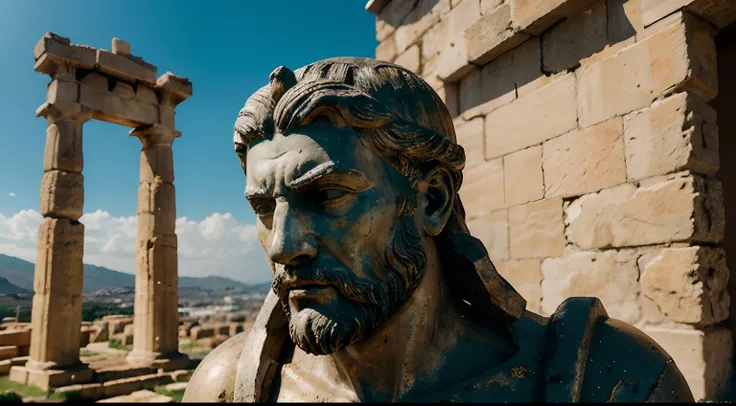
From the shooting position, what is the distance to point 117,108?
43.4 ft

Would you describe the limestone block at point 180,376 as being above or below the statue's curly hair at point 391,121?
below

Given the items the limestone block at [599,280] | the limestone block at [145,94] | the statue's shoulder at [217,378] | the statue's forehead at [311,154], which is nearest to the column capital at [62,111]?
the limestone block at [145,94]

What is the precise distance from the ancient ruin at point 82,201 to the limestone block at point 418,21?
31.0 feet

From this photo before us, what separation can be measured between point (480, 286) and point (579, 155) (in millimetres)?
2392

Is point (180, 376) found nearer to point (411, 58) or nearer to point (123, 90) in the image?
point (123, 90)

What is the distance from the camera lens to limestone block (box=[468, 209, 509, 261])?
425 cm

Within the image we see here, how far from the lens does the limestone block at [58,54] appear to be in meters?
11.8

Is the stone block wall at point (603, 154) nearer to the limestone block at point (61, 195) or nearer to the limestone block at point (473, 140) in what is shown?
the limestone block at point (473, 140)

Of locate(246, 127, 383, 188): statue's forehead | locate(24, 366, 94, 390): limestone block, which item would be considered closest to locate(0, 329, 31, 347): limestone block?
locate(24, 366, 94, 390): limestone block

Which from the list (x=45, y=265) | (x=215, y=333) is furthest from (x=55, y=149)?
(x=215, y=333)

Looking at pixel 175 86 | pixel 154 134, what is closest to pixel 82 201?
pixel 154 134

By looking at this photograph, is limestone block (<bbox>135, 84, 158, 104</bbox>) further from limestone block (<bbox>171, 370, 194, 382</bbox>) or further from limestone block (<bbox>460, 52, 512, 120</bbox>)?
limestone block (<bbox>460, 52, 512, 120</bbox>)

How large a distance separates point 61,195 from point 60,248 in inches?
45.4

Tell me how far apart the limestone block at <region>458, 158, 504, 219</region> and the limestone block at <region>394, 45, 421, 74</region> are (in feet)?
4.28
